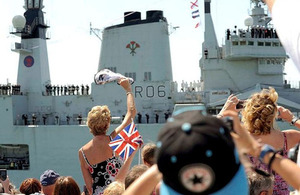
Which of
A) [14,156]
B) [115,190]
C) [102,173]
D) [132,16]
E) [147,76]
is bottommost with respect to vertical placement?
[14,156]

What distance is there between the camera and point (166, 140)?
128cm

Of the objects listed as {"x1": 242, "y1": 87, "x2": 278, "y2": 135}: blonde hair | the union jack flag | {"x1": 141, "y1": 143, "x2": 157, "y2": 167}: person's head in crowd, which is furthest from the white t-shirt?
the union jack flag

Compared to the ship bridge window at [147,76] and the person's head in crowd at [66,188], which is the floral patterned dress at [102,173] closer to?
the person's head in crowd at [66,188]

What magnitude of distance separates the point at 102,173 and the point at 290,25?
9.12 ft

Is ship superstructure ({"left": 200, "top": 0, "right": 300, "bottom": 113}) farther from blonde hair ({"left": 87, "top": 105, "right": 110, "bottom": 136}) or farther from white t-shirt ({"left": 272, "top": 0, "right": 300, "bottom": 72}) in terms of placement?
white t-shirt ({"left": 272, "top": 0, "right": 300, "bottom": 72})

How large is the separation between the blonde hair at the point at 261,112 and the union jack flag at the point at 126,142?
135 cm

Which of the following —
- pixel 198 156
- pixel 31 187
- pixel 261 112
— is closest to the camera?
pixel 198 156

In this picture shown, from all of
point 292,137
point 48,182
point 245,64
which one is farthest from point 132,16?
point 292,137

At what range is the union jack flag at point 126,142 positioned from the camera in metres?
4.07

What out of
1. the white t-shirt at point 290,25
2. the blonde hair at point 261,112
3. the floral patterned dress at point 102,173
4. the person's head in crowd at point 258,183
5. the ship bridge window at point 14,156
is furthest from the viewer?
the ship bridge window at point 14,156

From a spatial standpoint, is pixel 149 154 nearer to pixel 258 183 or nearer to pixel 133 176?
pixel 133 176

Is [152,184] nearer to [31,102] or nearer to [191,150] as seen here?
[191,150]

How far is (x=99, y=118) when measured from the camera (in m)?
3.81

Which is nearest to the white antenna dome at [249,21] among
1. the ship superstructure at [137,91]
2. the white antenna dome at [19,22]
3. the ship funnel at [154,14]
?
the ship superstructure at [137,91]
